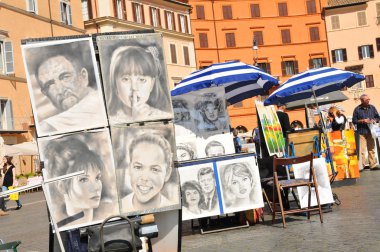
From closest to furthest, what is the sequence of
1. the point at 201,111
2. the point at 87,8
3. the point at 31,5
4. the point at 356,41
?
the point at 201,111 → the point at 31,5 → the point at 87,8 → the point at 356,41

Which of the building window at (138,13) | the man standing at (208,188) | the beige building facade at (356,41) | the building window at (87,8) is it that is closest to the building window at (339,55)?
the beige building facade at (356,41)

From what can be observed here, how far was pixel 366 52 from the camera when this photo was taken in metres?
69.0

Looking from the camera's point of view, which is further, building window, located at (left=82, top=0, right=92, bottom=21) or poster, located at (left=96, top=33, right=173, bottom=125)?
building window, located at (left=82, top=0, right=92, bottom=21)

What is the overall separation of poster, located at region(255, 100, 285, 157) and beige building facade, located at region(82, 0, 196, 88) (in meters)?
41.7

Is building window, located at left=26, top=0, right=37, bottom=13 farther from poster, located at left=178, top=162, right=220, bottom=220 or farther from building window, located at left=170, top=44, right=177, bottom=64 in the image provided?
poster, located at left=178, top=162, right=220, bottom=220

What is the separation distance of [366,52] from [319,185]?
202 ft

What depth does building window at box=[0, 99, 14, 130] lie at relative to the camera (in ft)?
123

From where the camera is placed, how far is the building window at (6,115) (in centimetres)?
3759

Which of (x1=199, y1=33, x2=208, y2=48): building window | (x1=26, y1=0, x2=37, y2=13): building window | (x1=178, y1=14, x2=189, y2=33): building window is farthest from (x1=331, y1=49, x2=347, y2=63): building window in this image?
(x1=26, y1=0, x2=37, y2=13): building window

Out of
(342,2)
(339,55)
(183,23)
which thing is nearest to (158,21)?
(183,23)

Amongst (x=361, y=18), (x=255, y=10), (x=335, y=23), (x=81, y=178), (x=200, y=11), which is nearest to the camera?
(x=81, y=178)

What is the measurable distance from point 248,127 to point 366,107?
50711mm

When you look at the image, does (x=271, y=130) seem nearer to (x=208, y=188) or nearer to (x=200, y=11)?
(x=208, y=188)

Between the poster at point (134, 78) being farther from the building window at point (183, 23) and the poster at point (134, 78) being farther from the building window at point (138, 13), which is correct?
the building window at point (183, 23)
